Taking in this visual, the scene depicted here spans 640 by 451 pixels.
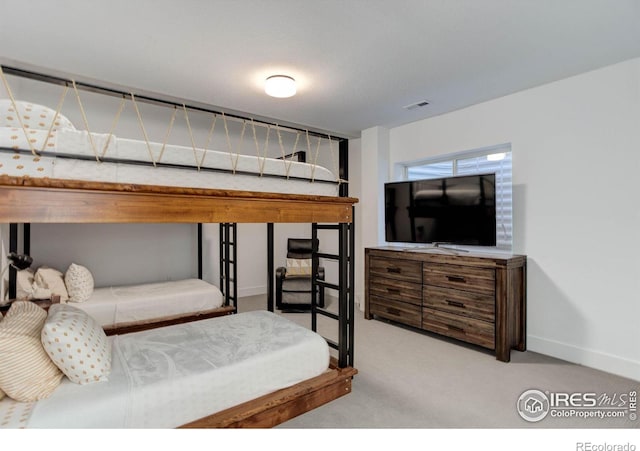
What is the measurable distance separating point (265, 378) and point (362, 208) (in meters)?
3.13

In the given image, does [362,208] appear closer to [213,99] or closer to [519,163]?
[519,163]

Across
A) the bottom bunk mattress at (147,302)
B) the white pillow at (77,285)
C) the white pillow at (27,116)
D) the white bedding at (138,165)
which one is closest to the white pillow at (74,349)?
the white bedding at (138,165)

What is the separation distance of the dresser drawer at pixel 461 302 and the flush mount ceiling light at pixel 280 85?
2.37 metres

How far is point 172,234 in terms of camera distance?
4.51 metres

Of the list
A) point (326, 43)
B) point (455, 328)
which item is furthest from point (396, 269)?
point (326, 43)

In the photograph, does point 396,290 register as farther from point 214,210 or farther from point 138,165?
point 138,165

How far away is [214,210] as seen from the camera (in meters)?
1.71

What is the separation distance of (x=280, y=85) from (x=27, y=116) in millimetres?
1756

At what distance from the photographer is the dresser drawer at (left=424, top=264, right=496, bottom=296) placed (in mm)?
2910

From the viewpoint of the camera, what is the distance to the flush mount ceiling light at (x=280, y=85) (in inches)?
107

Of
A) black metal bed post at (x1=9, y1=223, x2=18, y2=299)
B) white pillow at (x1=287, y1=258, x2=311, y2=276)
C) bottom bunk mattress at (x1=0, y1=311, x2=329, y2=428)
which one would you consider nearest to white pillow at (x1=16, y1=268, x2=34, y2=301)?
black metal bed post at (x1=9, y1=223, x2=18, y2=299)

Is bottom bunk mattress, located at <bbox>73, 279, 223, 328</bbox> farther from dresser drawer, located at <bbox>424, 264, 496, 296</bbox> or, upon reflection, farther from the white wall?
the white wall

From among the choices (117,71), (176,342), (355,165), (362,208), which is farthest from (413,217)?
(117,71)

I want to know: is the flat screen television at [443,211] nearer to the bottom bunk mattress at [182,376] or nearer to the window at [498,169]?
the window at [498,169]
